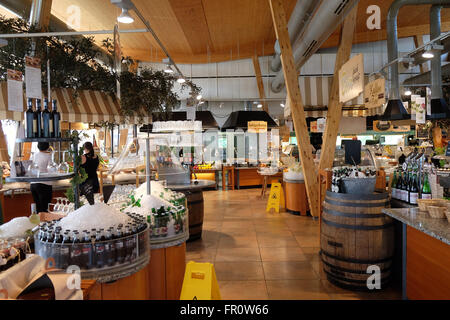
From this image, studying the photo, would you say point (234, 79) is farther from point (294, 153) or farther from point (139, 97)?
point (139, 97)

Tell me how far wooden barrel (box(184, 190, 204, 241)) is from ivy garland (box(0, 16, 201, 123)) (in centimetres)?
179

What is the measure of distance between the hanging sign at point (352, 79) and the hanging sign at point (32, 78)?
406cm

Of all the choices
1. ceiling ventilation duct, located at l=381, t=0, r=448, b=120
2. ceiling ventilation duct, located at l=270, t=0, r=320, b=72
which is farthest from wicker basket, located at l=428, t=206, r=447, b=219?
ceiling ventilation duct, located at l=381, t=0, r=448, b=120

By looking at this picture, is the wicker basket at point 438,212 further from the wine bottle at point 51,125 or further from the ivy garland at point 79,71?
the ivy garland at point 79,71

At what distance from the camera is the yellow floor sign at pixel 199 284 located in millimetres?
2252

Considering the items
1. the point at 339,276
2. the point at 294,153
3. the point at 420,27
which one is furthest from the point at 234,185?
the point at 339,276

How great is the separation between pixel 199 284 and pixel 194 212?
319cm

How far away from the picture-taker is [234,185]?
41.3 ft

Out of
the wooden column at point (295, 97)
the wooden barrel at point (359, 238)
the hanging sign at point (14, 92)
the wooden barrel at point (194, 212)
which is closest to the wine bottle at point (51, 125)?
the hanging sign at point (14, 92)

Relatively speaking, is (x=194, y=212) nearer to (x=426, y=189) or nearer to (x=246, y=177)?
(x=426, y=189)

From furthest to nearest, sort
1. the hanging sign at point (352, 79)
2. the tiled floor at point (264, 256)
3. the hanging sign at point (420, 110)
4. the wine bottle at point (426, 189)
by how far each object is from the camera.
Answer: the hanging sign at point (420, 110), the hanging sign at point (352, 79), the tiled floor at point (264, 256), the wine bottle at point (426, 189)

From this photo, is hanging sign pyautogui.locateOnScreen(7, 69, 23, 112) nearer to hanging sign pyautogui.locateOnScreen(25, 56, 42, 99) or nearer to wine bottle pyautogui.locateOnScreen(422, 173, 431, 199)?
hanging sign pyautogui.locateOnScreen(25, 56, 42, 99)

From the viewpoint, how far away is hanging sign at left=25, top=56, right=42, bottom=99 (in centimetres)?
320

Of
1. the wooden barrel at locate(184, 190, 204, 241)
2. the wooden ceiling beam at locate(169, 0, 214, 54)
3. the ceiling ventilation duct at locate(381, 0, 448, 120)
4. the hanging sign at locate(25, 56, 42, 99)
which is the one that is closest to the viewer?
the hanging sign at locate(25, 56, 42, 99)
